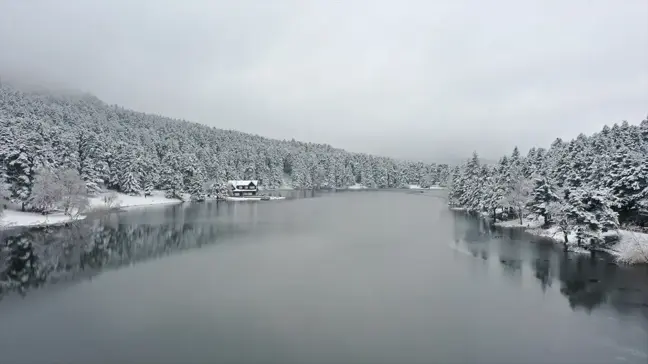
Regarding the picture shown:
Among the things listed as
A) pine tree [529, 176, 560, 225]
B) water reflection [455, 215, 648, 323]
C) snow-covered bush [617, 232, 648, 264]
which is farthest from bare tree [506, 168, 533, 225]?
snow-covered bush [617, 232, 648, 264]

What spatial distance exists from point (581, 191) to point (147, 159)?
242 feet

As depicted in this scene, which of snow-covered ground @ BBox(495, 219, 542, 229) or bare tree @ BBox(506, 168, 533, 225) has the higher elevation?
bare tree @ BBox(506, 168, 533, 225)

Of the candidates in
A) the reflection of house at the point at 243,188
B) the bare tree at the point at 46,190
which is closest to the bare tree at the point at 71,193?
the bare tree at the point at 46,190

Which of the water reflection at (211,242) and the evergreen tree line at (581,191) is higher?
the evergreen tree line at (581,191)

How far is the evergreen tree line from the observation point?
30.4 m

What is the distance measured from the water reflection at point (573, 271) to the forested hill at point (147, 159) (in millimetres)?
51300

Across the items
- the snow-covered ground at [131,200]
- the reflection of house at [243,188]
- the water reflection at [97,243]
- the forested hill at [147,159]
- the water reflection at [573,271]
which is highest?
the forested hill at [147,159]

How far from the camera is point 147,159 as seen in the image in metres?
79.1

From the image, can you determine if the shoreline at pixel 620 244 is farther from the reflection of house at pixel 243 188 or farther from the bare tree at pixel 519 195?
the reflection of house at pixel 243 188

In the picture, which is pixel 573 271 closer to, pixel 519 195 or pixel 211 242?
pixel 519 195

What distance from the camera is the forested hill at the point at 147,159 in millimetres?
51812

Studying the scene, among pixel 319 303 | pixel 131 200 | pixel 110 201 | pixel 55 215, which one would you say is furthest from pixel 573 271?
pixel 131 200

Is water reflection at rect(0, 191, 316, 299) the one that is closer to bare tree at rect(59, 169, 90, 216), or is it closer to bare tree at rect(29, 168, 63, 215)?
bare tree at rect(59, 169, 90, 216)

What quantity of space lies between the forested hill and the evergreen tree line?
56.4 m
